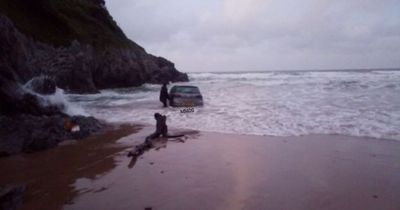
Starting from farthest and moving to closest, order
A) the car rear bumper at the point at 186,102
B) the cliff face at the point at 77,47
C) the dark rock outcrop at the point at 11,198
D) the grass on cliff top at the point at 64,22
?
1. the grass on cliff top at the point at 64,22
2. the cliff face at the point at 77,47
3. the car rear bumper at the point at 186,102
4. the dark rock outcrop at the point at 11,198

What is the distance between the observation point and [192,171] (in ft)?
22.5

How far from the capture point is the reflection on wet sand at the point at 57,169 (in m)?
5.51

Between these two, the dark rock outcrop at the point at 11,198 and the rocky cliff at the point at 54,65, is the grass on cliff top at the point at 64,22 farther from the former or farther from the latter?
the dark rock outcrop at the point at 11,198

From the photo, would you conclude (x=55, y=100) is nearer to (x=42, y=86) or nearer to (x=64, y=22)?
(x=42, y=86)

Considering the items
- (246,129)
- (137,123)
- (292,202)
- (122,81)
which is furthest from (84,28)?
(292,202)

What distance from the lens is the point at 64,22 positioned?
4047cm

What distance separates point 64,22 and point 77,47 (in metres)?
5.34

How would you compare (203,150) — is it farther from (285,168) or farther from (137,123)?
(137,123)

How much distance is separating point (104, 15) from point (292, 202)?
54.6 m

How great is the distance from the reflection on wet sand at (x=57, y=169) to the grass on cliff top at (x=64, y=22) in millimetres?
26524

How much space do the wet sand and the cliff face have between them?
16.5 meters

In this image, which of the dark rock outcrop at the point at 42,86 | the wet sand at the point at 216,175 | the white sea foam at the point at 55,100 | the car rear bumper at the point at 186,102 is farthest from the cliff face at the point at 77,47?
the wet sand at the point at 216,175

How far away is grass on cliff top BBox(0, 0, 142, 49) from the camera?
35.2 metres

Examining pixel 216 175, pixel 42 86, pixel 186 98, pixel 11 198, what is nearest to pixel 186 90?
pixel 186 98
